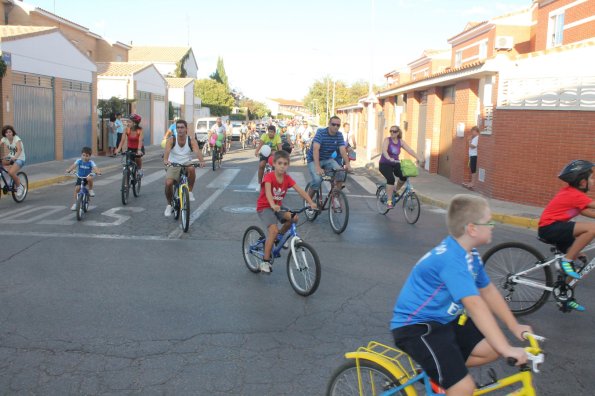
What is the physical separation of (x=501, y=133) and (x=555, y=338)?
32.7 ft

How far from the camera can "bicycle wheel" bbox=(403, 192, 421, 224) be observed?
11211 millimetres

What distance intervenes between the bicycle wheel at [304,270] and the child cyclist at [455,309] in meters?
3.05

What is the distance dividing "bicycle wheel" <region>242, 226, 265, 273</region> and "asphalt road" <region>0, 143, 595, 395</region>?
157 millimetres

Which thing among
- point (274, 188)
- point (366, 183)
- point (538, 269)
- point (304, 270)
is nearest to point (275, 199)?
point (274, 188)

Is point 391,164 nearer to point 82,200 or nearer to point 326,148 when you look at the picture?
point 326,148

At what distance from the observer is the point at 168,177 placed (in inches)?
414

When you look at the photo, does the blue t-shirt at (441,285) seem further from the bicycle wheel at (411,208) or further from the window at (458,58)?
the window at (458,58)

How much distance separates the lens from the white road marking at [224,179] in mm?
16688

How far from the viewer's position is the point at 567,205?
5750 mm

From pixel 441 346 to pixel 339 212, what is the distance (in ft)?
23.5

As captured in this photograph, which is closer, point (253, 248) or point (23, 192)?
point (253, 248)

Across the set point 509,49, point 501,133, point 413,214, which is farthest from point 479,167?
point 413,214

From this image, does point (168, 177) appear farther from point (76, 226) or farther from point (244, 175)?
point (244, 175)

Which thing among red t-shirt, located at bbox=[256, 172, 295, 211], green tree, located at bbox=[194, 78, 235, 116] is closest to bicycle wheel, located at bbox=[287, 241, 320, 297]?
red t-shirt, located at bbox=[256, 172, 295, 211]
